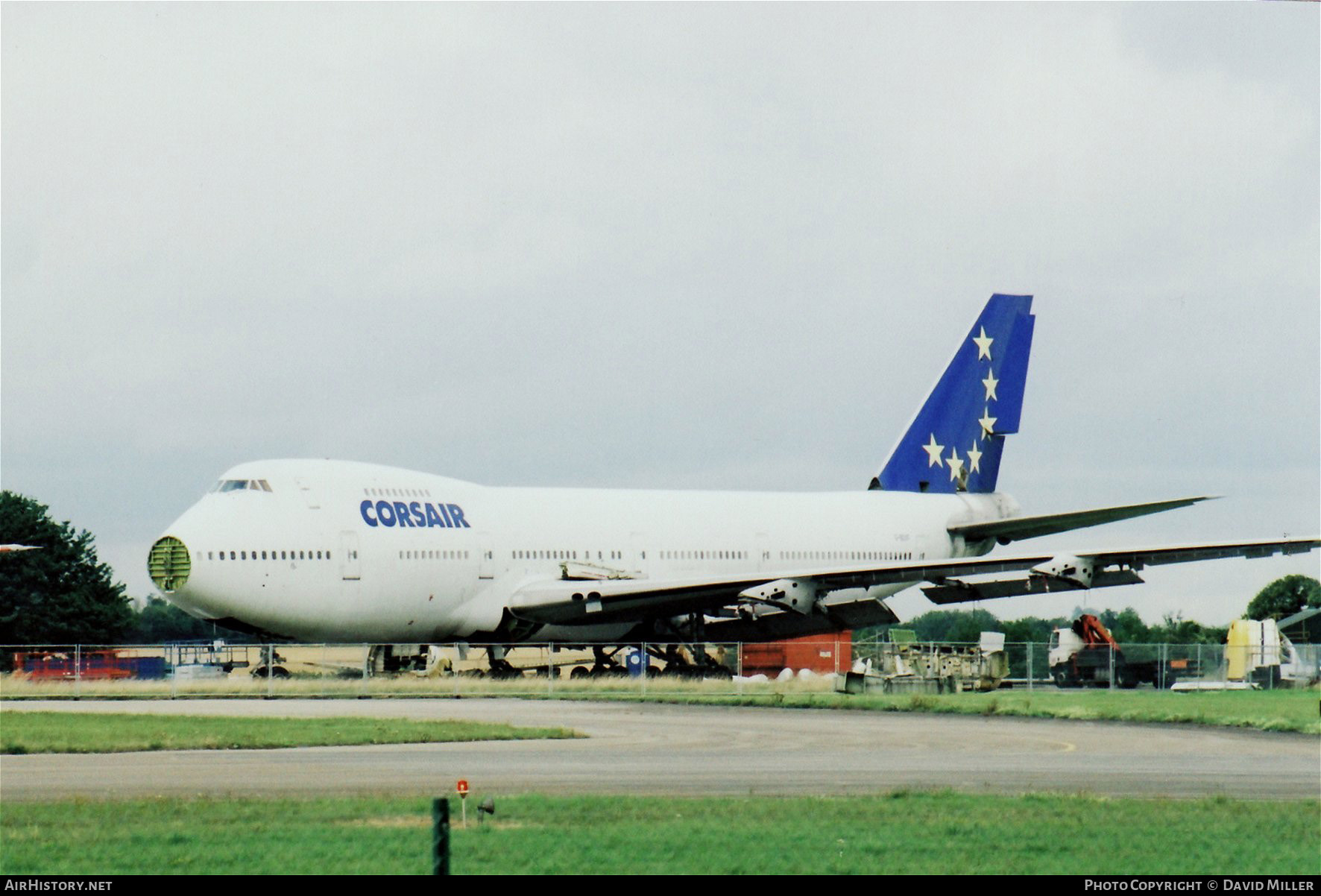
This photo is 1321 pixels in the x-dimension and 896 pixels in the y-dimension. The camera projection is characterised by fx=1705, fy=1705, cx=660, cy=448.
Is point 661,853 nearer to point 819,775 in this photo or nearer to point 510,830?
point 510,830

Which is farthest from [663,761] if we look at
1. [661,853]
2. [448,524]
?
[448,524]

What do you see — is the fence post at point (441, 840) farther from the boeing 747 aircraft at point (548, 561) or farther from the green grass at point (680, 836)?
the boeing 747 aircraft at point (548, 561)

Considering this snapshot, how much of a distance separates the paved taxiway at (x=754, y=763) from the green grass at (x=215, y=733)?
28.0 inches

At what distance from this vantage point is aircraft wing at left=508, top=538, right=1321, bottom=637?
128 feet

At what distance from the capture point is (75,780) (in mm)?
16641

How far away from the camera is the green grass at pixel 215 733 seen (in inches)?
832

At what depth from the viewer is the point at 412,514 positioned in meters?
40.3

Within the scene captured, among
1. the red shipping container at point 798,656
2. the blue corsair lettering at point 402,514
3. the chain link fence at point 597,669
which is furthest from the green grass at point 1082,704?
the red shipping container at point 798,656

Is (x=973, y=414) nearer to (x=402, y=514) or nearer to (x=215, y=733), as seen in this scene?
(x=402, y=514)

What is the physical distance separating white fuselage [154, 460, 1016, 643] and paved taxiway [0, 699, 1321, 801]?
34.9 feet

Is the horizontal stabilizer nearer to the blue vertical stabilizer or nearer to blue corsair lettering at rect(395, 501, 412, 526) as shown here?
the blue vertical stabilizer

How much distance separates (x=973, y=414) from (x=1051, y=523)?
7872 millimetres

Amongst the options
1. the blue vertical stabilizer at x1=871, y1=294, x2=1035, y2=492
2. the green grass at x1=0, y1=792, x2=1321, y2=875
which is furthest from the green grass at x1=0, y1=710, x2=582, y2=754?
the blue vertical stabilizer at x1=871, y1=294, x2=1035, y2=492

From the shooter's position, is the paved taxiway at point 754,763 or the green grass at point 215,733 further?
the green grass at point 215,733
